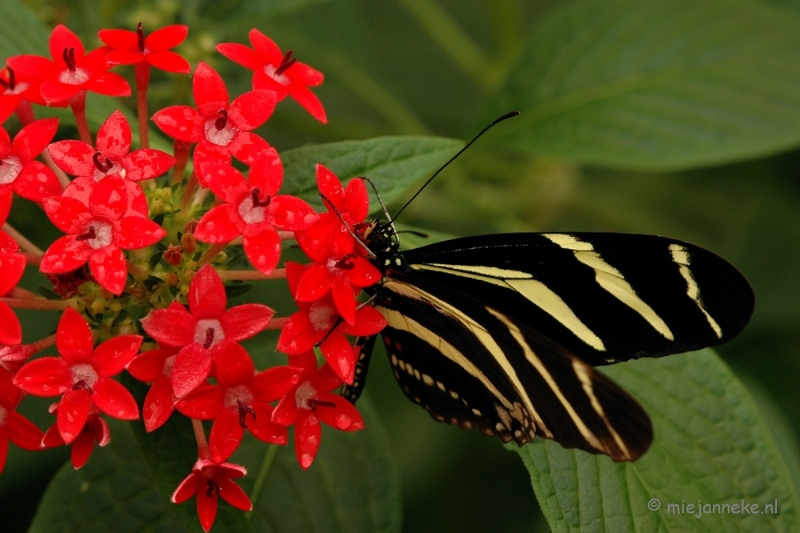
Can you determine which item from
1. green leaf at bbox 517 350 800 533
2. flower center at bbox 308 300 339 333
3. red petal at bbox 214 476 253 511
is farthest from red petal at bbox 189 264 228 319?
green leaf at bbox 517 350 800 533

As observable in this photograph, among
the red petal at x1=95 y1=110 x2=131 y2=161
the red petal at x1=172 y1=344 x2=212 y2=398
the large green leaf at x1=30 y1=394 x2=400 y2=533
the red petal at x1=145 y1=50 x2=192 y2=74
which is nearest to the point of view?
the red petal at x1=172 y1=344 x2=212 y2=398

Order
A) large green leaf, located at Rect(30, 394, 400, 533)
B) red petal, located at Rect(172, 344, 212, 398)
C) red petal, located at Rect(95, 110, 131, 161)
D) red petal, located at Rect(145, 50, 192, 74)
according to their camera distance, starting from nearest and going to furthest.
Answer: red petal, located at Rect(172, 344, 212, 398)
red petal, located at Rect(95, 110, 131, 161)
red petal, located at Rect(145, 50, 192, 74)
large green leaf, located at Rect(30, 394, 400, 533)

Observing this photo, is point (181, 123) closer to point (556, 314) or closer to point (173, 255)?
point (173, 255)

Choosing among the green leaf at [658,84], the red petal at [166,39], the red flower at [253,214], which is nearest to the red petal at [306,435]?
the red flower at [253,214]

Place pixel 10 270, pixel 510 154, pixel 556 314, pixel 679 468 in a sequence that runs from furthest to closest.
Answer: pixel 510 154, pixel 679 468, pixel 556 314, pixel 10 270

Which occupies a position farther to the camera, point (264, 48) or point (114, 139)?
point (264, 48)

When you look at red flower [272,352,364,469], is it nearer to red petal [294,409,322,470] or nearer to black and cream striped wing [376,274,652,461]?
red petal [294,409,322,470]

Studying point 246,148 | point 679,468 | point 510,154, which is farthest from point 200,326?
point 510,154
